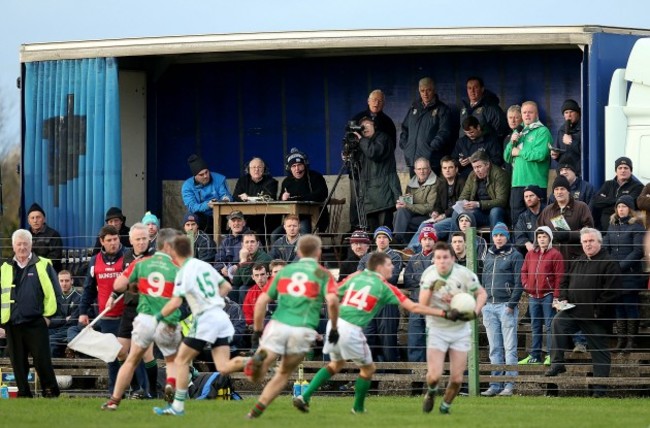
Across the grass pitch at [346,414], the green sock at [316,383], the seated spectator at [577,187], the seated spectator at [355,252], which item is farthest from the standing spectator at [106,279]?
the seated spectator at [577,187]

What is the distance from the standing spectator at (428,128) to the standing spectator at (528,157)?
153cm

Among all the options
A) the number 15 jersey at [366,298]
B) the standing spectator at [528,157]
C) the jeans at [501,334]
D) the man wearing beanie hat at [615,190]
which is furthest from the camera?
the standing spectator at [528,157]

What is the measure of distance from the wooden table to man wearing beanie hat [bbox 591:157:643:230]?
14.1 ft

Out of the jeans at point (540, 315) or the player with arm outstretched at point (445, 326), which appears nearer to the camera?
the player with arm outstretched at point (445, 326)

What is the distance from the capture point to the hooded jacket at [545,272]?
61.2 feet

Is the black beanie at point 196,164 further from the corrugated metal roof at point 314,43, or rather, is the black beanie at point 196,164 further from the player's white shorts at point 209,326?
the player's white shorts at point 209,326

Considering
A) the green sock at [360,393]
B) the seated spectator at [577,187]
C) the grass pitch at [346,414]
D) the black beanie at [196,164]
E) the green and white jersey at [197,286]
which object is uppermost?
the black beanie at [196,164]

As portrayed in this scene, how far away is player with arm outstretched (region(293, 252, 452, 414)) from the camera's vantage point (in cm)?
1571

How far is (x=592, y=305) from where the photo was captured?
60.1 ft

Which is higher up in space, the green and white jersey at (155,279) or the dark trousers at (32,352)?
the green and white jersey at (155,279)

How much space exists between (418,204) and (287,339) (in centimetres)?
676

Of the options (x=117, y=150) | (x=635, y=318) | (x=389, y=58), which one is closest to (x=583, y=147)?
(x=635, y=318)

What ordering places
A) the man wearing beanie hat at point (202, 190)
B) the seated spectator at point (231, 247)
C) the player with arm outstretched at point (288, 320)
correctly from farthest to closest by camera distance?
the man wearing beanie hat at point (202, 190)
the seated spectator at point (231, 247)
the player with arm outstretched at point (288, 320)

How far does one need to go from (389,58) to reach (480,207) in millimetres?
4054
